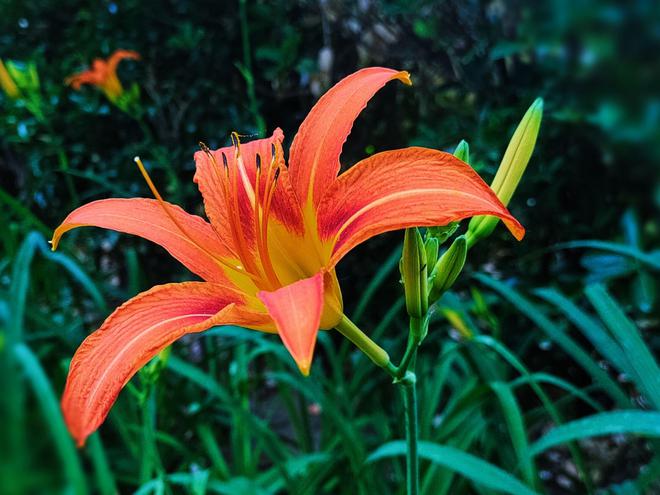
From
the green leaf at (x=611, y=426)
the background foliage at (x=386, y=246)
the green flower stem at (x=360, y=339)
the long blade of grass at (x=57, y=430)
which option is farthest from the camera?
the background foliage at (x=386, y=246)

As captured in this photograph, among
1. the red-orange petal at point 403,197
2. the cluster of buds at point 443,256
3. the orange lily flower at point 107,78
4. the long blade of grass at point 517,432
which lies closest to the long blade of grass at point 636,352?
the long blade of grass at point 517,432

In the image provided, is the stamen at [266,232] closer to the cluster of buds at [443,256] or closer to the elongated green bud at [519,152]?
the cluster of buds at [443,256]

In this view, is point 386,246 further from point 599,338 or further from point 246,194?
point 246,194

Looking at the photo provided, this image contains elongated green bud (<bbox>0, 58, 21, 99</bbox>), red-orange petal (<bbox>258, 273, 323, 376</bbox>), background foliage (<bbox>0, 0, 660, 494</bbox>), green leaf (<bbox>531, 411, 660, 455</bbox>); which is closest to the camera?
red-orange petal (<bbox>258, 273, 323, 376</bbox>)

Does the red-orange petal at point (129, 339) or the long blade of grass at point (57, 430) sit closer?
the long blade of grass at point (57, 430)

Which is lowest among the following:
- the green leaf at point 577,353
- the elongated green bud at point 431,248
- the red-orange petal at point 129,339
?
the green leaf at point 577,353

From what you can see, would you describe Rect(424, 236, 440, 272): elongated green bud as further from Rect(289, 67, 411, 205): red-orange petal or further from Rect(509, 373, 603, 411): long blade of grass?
Rect(509, 373, 603, 411): long blade of grass

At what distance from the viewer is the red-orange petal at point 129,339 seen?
487 millimetres

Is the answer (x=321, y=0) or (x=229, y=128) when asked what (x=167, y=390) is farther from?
(x=321, y=0)

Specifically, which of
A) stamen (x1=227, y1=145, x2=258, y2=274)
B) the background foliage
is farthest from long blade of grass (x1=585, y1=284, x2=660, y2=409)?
stamen (x1=227, y1=145, x2=258, y2=274)

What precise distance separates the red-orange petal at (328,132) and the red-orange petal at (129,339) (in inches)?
5.8

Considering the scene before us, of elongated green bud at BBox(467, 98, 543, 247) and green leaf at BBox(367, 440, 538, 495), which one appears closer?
elongated green bud at BBox(467, 98, 543, 247)

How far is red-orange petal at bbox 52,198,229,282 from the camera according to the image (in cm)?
64

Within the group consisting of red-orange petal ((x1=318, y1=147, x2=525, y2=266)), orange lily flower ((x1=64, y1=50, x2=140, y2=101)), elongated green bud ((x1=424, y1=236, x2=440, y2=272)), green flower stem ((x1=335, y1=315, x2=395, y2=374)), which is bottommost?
green flower stem ((x1=335, y1=315, x2=395, y2=374))
